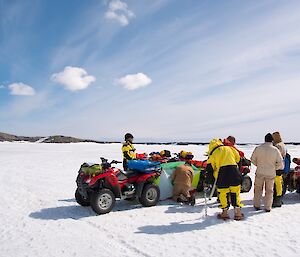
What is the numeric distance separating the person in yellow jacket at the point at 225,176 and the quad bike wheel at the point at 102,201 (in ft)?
7.31

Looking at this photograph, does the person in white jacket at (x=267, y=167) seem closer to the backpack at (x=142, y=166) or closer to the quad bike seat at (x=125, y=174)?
the backpack at (x=142, y=166)

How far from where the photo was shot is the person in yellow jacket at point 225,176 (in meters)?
7.05

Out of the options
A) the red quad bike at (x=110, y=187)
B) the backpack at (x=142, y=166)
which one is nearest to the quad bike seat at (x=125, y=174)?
the red quad bike at (x=110, y=187)

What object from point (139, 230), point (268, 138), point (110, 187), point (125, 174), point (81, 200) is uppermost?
point (268, 138)

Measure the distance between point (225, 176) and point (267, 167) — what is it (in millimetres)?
1408

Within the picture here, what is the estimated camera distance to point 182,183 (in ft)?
28.6

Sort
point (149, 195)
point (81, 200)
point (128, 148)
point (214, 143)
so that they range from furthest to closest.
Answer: point (128, 148) < point (149, 195) < point (81, 200) < point (214, 143)

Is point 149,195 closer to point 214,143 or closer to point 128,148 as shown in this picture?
point 128,148

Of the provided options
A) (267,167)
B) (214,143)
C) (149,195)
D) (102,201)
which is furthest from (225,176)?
(102,201)

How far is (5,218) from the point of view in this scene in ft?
24.0

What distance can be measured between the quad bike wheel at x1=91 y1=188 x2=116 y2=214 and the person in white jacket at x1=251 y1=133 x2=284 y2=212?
11.3ft

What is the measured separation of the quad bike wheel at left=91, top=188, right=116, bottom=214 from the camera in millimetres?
7379

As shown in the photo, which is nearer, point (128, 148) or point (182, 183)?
point (182, 183)

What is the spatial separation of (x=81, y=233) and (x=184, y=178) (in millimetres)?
3389
